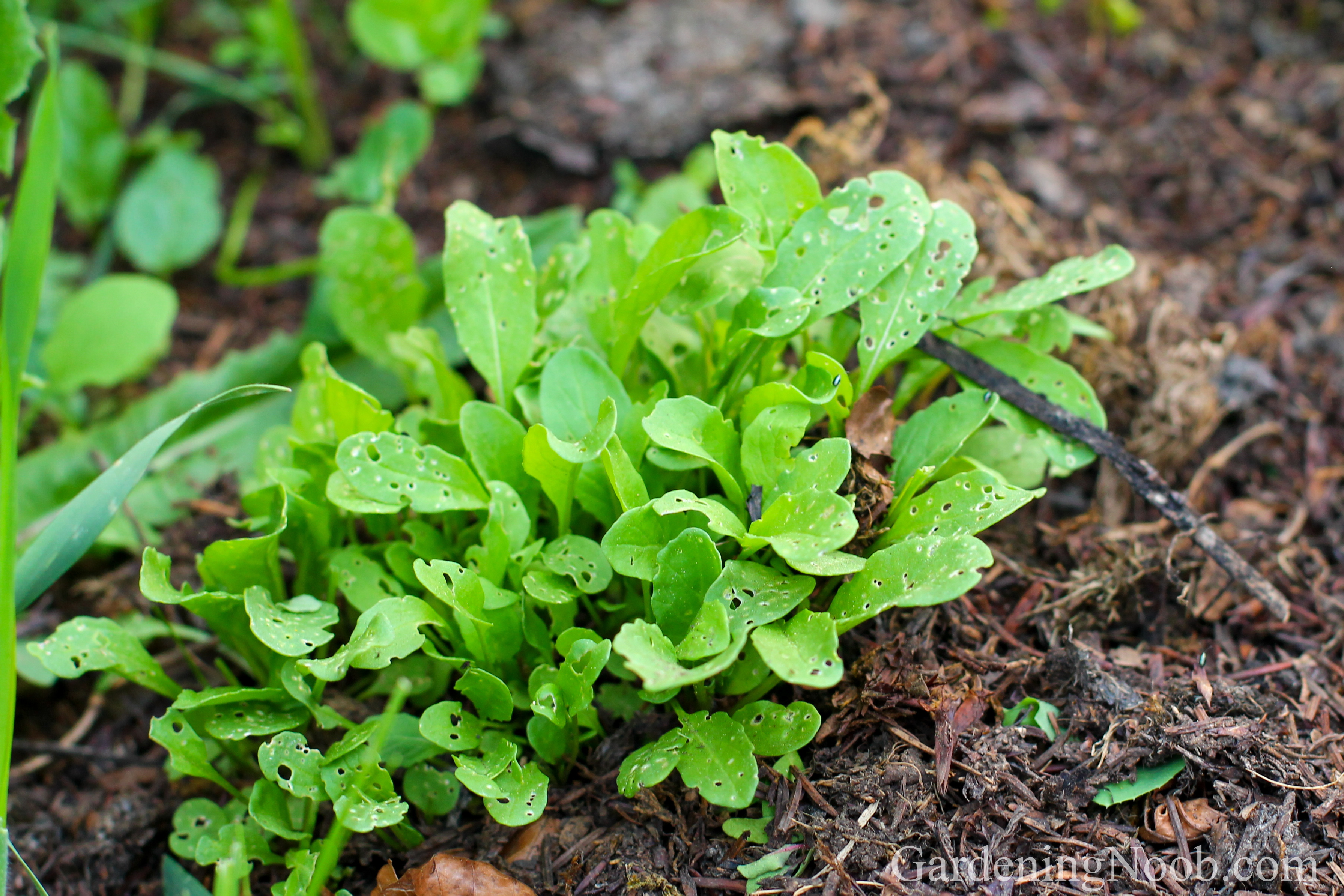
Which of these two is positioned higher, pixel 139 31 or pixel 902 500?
pixel 139 31

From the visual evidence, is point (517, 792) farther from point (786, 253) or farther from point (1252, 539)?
point (1252, 539)

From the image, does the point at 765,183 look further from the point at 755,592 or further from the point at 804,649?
the point at 804,649

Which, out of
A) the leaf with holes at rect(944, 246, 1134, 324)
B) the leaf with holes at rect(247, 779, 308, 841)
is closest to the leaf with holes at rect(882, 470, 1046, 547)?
the leaf with holes at rect(944, 246, 1134, 324)

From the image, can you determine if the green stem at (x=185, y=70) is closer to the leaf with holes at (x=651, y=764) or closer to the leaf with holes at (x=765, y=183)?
the leaf with holes at (x=765, y=183)

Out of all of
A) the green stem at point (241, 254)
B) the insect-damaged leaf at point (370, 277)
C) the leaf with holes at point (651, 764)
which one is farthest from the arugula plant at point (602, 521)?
the green stem at point (241, 254)

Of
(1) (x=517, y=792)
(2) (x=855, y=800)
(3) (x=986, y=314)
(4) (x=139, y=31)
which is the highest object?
(4) (x=139, y=31)

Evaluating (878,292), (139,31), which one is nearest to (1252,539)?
(878,292)

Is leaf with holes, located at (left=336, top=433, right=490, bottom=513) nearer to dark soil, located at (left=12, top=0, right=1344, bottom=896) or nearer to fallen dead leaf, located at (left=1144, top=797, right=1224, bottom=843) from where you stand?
dark soil, located at (left=12, top=0, right=1344, bottom=896)
